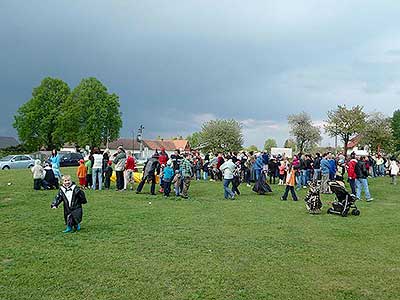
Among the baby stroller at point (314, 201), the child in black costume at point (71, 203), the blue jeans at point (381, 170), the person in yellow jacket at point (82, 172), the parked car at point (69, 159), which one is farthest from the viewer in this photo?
the parked car at point (69, 159)

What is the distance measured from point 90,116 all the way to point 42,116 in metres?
6.91

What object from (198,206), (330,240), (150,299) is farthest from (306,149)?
(150,299)

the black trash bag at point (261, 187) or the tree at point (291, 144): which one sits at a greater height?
the tree at point (291, 144)

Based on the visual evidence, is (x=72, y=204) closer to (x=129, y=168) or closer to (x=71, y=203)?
(x=71, y=203)

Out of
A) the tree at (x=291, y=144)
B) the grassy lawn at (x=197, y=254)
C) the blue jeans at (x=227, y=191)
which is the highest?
the tree at (x=291, y=144)

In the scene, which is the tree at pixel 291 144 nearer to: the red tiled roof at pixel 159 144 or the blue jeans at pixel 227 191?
the red tiled roof at pixel 159 144

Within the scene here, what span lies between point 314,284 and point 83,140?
6000cm

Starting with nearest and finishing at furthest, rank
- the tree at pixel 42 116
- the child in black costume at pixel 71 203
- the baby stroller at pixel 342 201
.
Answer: the child in black costume at pixel 71 203 < the baby stroller at pixel 342 201 < the tree at pixel 42 116

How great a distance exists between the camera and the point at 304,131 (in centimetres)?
7306

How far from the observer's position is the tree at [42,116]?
205 ft

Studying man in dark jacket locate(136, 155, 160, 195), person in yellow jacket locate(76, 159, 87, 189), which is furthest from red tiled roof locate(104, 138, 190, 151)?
man in dark jacket locate(136, 155, 160, 195)

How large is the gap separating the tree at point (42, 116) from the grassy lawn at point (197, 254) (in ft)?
170

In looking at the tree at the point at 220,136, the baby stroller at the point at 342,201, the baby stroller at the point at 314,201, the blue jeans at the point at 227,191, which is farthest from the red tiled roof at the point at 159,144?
the baby stroller at the point at 342,201

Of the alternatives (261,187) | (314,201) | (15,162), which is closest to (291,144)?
(15,162)
